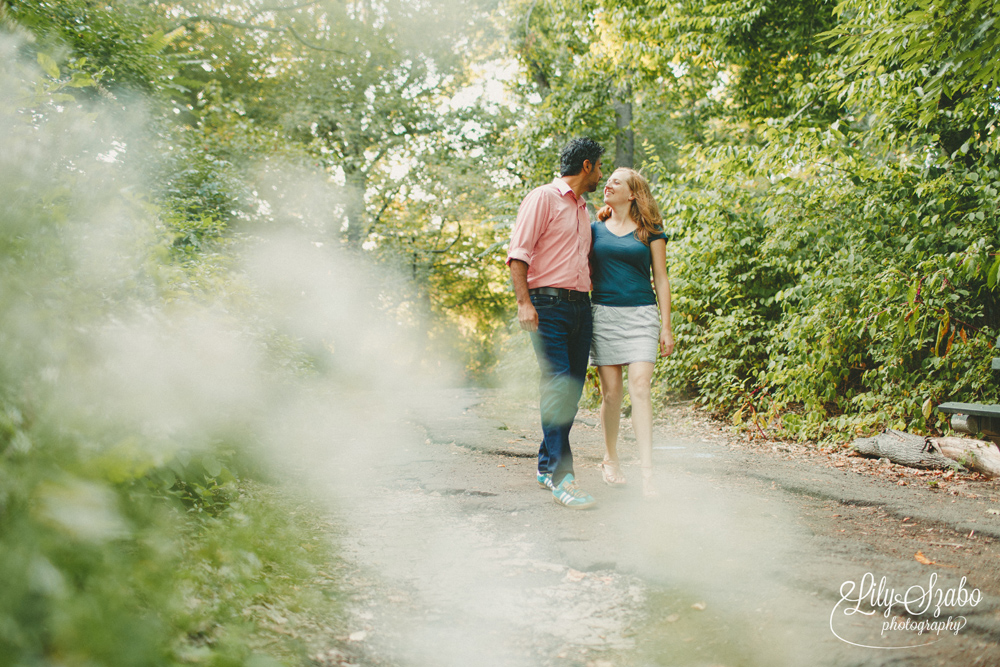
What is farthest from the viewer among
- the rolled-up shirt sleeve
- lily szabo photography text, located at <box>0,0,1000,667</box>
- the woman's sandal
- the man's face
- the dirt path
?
the woman's sandal

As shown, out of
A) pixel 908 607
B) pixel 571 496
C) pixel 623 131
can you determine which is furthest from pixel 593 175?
pixel 623 131

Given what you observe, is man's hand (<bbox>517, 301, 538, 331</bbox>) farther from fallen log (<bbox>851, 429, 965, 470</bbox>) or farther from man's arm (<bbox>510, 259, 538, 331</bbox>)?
fallen log (<bbox>851, 429, 965, 470</bbox>)

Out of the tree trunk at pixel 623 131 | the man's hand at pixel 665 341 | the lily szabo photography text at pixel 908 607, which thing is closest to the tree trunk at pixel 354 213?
the tree trunk at pixel 623 131

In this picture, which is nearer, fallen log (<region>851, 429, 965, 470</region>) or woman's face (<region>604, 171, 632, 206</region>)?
woman's face (<region>604, 171, 632, 206</region>)

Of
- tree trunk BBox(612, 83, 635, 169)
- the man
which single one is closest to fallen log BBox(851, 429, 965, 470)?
the man

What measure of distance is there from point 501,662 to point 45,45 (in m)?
4.92

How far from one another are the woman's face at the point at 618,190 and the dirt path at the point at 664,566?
1727 mm

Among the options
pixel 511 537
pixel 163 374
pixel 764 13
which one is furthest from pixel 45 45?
pixel 764 13

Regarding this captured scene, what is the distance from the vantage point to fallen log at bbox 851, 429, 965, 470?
15.8ft

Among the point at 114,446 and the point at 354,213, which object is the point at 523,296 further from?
the point at 354,213

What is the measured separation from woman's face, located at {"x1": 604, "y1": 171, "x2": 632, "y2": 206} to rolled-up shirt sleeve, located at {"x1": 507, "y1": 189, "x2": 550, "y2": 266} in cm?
44

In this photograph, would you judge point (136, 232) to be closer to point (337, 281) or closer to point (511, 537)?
point (511, 537)

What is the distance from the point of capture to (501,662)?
1.85 m

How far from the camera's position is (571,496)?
334 centimetres
